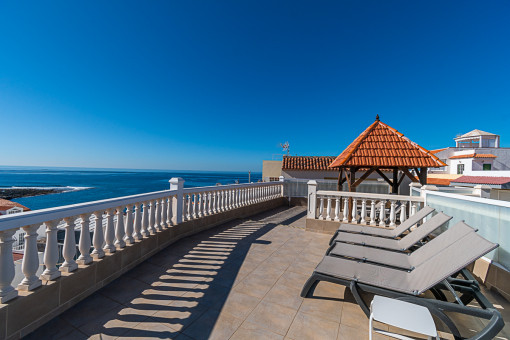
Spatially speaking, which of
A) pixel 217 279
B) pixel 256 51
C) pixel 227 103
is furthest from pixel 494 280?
pixel 227 103

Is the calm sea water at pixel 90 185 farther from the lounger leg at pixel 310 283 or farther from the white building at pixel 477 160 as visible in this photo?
the white building at pixel 477 160

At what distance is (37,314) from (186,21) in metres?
13.3

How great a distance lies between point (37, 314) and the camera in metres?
2.13

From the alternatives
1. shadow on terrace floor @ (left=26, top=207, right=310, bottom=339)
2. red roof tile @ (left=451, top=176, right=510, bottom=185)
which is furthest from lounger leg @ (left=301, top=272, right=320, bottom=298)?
red roof tile @ (left=451, top=176, right=510, bottom=185)

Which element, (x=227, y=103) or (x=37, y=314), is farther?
(x=227, y=103)

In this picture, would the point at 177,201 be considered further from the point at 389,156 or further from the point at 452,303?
the point at 389,156

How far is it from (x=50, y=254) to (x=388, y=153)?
8132 millimetres

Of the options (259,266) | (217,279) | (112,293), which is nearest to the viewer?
(112,293)

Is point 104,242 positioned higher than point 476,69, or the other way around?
point 476,69

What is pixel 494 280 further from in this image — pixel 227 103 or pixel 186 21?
pixel 227 103

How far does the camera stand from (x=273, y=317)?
2.39 meters

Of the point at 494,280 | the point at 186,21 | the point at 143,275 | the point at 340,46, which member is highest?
the point at 340,46

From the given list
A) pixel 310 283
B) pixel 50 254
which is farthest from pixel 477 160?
pixel 50 254

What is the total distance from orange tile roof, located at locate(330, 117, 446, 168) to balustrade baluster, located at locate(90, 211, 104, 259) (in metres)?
6.22
